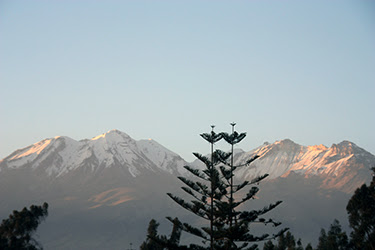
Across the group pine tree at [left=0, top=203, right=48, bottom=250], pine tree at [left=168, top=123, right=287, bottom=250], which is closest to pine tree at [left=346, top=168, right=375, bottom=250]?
pine tree at [left=168, top=123, right=287, bottom=250]

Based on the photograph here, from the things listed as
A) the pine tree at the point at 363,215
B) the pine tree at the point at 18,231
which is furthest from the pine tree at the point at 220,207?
the pine tree at the point at 18,231

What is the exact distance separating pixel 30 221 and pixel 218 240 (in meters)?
54.5

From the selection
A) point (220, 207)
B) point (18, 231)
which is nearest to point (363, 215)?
point (220, 207)

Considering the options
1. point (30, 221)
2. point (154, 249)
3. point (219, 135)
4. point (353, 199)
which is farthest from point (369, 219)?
point (30, 221)

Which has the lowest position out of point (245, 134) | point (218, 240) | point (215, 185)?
point (218, 240)

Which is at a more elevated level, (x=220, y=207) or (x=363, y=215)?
(x=363, y=215)

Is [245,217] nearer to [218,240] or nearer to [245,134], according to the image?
[218,240]

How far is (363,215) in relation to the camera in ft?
368

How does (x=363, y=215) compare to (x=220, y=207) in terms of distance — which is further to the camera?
(x=363, y=215)

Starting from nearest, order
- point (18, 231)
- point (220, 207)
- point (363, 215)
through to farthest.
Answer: point (220, 207) < point (363, 215) < point (18, 231)

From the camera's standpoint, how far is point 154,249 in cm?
12950

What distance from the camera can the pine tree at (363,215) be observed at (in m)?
112

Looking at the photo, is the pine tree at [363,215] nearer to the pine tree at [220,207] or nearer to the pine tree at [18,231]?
the pine tree at [220,207]

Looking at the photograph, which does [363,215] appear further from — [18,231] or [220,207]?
[18,231]
